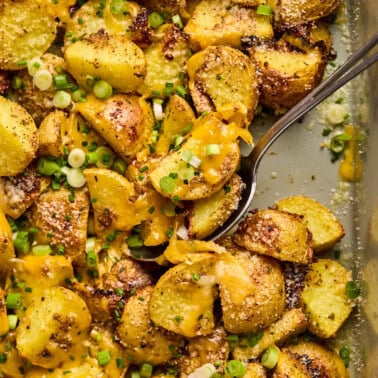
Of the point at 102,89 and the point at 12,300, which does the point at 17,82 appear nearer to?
the point at 102,89

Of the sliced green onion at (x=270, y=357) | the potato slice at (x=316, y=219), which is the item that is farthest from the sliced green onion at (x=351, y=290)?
the sliced green onion at (x=270, y=357)

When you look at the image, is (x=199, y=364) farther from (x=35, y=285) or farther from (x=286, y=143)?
(x=286, y=143)

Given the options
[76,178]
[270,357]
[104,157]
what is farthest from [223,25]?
[270,357]

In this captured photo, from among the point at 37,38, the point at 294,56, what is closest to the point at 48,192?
the point at 37,38

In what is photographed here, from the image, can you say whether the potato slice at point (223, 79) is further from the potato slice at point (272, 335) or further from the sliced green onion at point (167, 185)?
the potato slice at point (272, 335)

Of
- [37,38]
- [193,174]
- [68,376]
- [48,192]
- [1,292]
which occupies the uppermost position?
[37,38]

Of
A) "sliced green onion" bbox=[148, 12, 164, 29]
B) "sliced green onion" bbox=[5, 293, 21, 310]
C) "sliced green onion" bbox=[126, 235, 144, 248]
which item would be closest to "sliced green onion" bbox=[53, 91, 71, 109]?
"sliced green onion" bbox=[148, 12, 164, 29]

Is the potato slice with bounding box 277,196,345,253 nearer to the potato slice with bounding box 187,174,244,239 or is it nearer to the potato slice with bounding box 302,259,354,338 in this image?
the potato slice with bounding box 302,259,354,338

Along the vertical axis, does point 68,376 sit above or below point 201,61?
below
